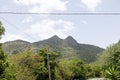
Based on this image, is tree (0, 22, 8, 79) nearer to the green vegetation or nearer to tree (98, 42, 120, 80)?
the green vegetation

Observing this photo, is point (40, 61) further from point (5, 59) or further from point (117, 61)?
point (5, 59)

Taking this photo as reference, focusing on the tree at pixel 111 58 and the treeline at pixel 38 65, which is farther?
the tree at pixel 111 58

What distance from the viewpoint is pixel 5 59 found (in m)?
28.5

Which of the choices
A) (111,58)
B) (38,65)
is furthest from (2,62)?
(111,58)

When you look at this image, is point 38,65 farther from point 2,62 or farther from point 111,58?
point 2,62

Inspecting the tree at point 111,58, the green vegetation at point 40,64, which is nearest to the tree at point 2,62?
the green vegetation at point 40,64

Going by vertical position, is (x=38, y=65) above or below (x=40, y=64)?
below

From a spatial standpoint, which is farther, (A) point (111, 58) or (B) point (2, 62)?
(A) point (111, 58)

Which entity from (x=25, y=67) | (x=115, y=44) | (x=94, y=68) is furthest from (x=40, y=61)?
(x=94, y=68)

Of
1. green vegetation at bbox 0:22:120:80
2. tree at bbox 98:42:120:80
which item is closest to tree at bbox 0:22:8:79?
green vegetation at bbox 0:22:120:80

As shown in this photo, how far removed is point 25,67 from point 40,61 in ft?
30.2

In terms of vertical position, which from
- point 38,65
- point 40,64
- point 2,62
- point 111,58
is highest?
point 111,58

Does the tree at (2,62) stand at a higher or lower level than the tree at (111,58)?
lower

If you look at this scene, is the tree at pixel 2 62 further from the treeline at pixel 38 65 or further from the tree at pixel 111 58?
the tree at pixel 111 58
